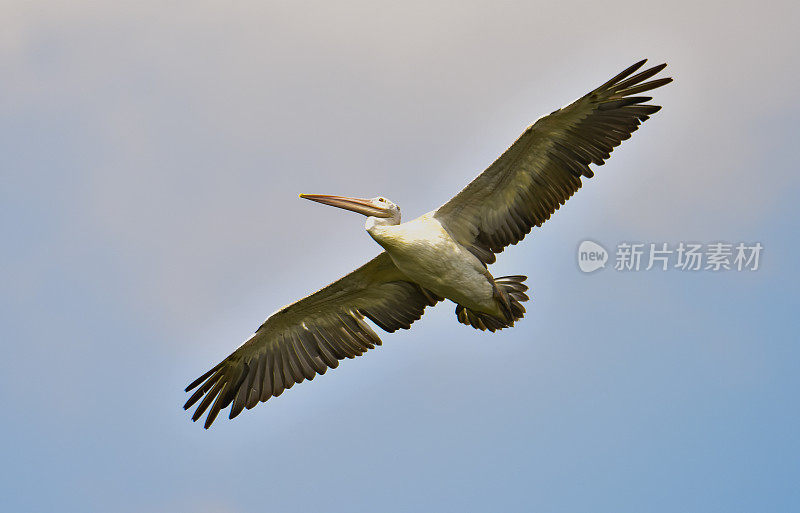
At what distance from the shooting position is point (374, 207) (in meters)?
13.1

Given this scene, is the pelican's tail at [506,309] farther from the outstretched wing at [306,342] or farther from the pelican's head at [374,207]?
the pelican's head at [374,207]

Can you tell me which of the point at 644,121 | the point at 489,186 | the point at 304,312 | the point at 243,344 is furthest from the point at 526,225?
the point at 243,344

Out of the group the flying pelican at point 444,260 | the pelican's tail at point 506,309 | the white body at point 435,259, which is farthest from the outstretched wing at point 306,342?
the white body at point 435,259

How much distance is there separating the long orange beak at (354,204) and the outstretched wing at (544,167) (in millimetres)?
711

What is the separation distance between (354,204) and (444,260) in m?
1.37

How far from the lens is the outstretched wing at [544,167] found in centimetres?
1272

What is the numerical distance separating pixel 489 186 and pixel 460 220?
0.56 metres

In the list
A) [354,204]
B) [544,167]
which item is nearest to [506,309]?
[544,167]

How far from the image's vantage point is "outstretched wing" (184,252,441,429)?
13969mm

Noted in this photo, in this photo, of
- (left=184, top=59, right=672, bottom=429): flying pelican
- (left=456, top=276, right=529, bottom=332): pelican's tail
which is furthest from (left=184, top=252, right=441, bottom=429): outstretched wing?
(left=456, top=276, right=529, bottom=332): pelican's tail

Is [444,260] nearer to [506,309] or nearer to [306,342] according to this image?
[506,309]

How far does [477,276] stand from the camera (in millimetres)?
12805

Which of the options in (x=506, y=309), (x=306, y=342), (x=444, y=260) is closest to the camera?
(x=444, y=260)

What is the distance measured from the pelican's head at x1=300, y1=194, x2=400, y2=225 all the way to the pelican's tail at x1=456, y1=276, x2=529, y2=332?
149 centimetres
